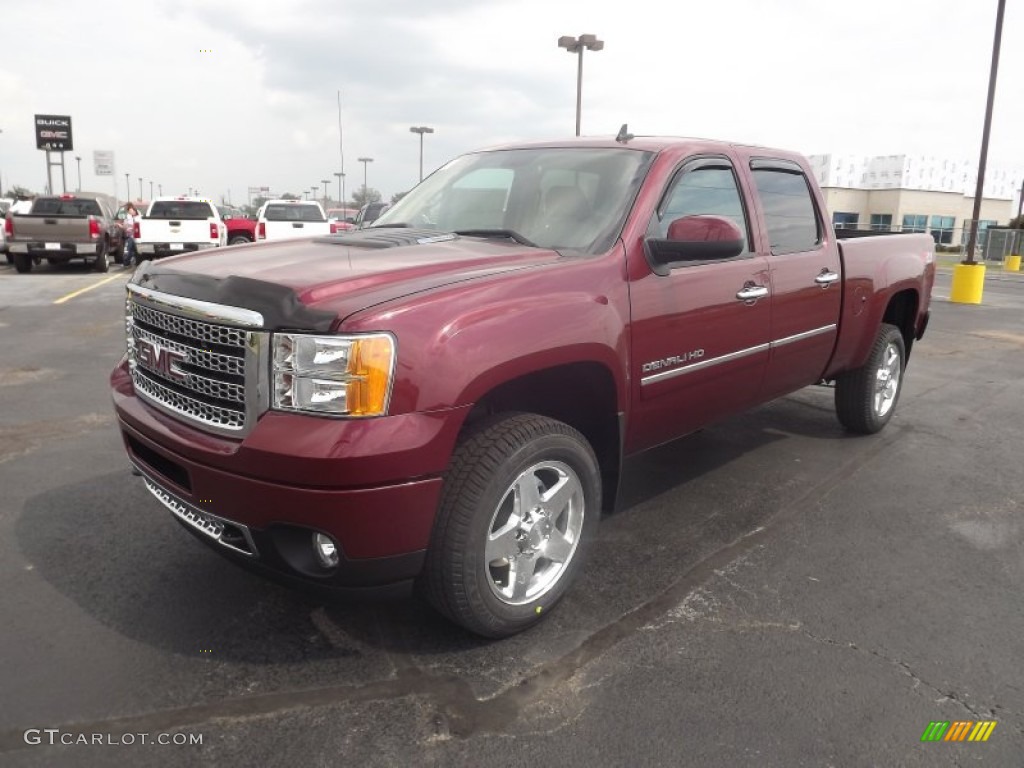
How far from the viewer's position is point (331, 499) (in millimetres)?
2365

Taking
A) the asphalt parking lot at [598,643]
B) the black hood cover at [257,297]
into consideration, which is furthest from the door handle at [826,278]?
the black hood cover at [257,297]

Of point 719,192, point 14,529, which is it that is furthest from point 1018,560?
point 14,529

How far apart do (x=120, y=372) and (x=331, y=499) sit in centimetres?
158

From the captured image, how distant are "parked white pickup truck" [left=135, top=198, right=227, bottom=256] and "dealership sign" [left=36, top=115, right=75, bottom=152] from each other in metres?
32.7

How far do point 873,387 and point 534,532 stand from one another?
361 cm

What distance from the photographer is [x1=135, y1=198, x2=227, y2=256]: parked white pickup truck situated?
57.9 ft

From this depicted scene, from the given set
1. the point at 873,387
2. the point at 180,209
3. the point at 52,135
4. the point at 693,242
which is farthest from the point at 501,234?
the point at 52,135

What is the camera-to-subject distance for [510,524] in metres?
2.85

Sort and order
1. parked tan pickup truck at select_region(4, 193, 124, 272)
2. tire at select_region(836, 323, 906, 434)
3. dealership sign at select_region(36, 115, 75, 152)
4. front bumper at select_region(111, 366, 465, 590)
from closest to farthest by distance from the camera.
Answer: front bumper at select_region(111, 366, 465, 590) < tire at select_region(836, 323, 906, 434) < parked tan pickup truck at select_region(4, 193, 124, 272) < dealership sign at select_region(36, 115, 75, 152)

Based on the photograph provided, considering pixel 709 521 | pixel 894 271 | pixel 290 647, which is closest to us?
pixel 290 647

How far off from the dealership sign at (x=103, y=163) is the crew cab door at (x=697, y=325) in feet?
222

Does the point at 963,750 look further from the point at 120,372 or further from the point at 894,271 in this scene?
the point at 894,271

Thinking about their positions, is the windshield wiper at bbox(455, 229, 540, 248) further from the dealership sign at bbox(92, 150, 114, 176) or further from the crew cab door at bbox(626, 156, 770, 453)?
the dealership sign at bbox(92, 150, 114, 176)

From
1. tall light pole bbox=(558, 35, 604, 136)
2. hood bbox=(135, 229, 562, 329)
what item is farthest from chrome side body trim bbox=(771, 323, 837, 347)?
tall light pole bbox=(558, 35, 604, 136)
